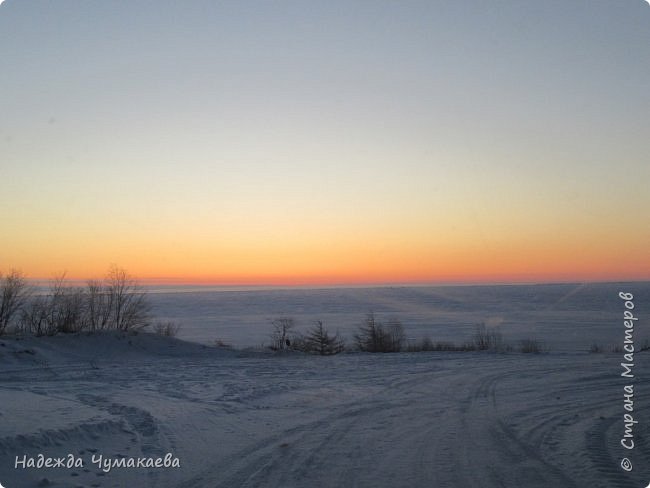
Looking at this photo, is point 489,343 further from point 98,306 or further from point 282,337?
point 98,306

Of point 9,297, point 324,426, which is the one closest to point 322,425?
point 324,426

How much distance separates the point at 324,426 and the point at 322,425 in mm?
89

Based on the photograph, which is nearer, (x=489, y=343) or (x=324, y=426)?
(x=324, y=426)

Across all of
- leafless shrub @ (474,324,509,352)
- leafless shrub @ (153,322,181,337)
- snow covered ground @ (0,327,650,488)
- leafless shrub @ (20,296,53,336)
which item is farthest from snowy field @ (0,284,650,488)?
leafless shrub @ (153,322,181,337)

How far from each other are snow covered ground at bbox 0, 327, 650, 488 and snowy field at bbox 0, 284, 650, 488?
36 mm

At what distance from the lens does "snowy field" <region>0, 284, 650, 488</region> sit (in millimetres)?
7074

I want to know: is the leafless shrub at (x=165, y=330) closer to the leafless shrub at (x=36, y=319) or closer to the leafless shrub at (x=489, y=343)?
the leafless shrub at (x=36, y=319)

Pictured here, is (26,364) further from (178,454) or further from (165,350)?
(178,454)

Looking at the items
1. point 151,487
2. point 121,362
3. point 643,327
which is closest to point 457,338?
point 643,327

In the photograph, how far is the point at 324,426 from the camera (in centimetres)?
989

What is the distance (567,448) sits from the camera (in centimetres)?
834

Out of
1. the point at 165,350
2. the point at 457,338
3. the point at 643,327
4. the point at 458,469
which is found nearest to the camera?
the point at 458,469

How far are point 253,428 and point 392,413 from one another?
329 cm

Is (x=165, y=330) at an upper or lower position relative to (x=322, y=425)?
lower
